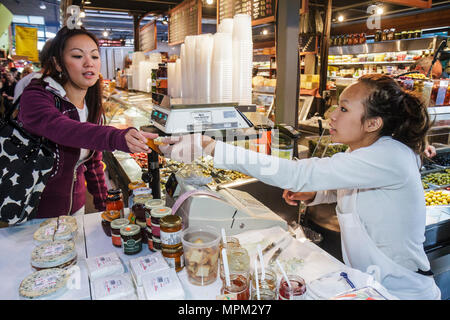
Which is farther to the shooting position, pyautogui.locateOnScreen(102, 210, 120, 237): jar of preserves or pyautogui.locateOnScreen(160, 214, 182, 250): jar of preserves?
pyautogui.locateOnScreen(102, 210, 120, 237): jar of preserves

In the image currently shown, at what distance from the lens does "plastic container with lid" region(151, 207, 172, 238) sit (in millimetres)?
1457

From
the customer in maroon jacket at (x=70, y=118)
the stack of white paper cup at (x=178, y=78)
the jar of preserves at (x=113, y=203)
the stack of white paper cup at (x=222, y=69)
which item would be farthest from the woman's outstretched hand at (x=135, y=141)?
the stack of white paper cup at (x=178, y=78)

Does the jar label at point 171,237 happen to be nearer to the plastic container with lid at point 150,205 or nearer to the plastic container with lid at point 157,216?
the plastic container with lid at point 157,216

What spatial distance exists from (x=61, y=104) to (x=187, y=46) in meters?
0.89

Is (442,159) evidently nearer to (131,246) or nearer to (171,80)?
(171,80)

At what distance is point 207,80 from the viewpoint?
2.08m

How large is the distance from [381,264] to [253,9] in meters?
2.75

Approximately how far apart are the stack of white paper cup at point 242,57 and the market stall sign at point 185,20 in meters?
2.93

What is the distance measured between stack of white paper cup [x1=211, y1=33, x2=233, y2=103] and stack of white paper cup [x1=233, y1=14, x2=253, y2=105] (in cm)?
4

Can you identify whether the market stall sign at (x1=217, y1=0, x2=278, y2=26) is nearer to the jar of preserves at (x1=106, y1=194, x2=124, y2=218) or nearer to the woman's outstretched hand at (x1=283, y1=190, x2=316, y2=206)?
the woman's outstretched hand at (x1=283, y1=190, x2=316, y2=206)

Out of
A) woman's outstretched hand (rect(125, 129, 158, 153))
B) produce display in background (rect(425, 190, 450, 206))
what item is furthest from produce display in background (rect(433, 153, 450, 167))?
woman's outstretched hand (rect(125, 129, 158, 153))

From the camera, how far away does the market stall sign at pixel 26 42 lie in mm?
5621
